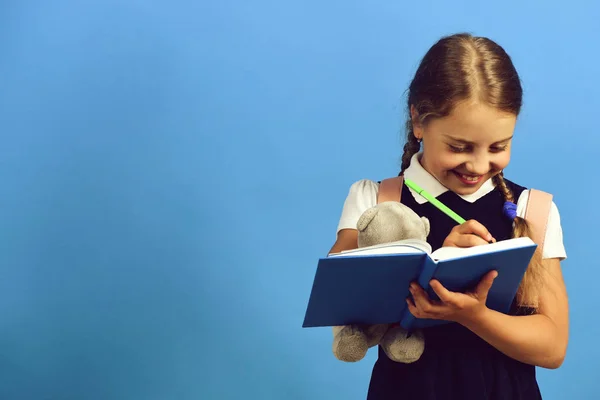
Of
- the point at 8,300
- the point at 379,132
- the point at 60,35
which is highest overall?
the point at 60,35

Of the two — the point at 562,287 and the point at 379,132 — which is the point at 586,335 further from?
the point at 562,287

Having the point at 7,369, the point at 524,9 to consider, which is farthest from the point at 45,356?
the point at 524,9

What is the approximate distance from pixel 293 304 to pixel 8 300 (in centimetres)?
68

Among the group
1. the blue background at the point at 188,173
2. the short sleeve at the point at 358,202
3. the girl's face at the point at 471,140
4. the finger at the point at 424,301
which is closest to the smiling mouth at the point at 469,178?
the girl's face at the point at 471,140

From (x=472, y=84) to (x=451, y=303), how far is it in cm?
32

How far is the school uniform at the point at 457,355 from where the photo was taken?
121 centimetres

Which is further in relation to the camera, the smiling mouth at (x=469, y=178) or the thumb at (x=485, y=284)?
the smiling mouth at (x=469, y=178)

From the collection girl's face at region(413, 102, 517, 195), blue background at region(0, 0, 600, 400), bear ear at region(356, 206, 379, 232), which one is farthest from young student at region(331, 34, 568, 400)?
blue background at region(0, 0, 600, 400)

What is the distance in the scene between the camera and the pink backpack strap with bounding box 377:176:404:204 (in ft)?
4.17

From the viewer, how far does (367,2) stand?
2039mm

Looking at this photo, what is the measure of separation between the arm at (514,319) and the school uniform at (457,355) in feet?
0.13

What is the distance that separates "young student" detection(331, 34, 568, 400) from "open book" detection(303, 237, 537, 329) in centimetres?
8

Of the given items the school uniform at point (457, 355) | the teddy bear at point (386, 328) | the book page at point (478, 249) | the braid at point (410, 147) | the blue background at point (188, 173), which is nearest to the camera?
the book page at point (478, 249)

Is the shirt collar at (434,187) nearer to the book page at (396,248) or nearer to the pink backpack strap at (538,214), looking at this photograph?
the pink backpack strap at (538,214)
